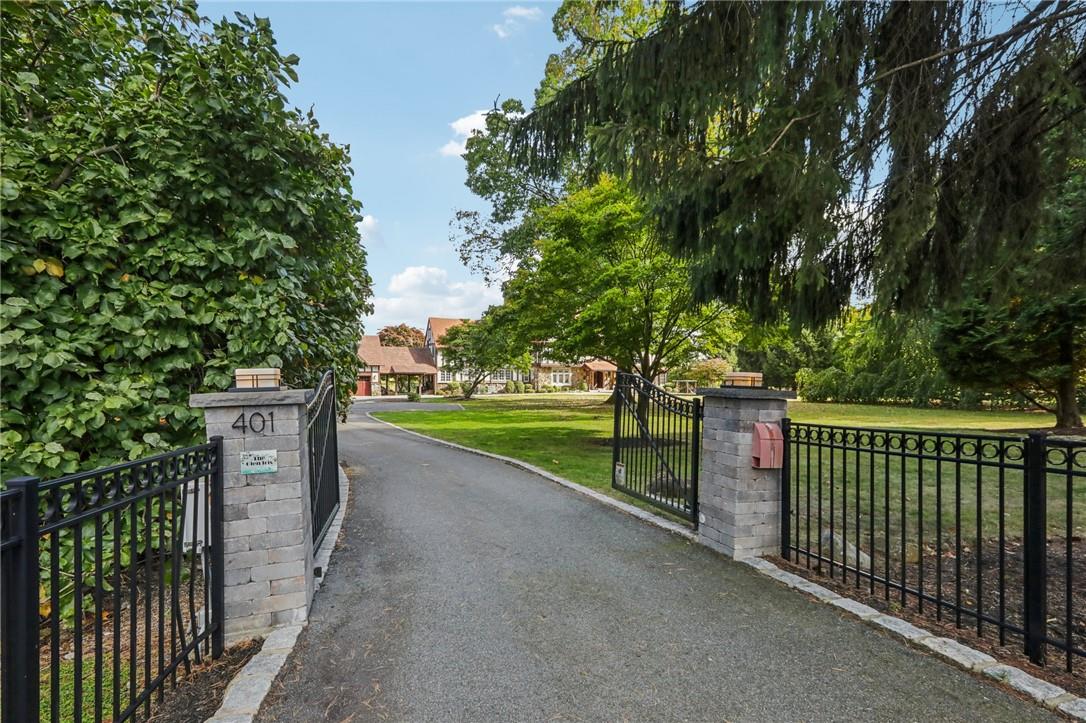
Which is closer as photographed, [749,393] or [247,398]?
[247,398]

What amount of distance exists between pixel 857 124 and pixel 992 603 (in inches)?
151

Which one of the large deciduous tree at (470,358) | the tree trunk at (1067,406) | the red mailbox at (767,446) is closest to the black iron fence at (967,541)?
the red mailbox at (767,446)

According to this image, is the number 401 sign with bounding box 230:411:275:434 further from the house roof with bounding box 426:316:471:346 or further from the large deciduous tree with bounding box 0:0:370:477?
the house roof with bounding box 426:316:471:346

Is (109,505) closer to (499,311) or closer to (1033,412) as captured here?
(499,311)

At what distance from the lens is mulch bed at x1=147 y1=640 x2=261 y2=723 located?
2557mm

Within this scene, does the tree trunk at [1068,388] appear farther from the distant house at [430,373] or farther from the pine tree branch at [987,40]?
the distant house at [430,373]

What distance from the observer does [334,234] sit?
17.1ft

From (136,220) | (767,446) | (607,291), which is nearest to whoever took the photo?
(136,220)

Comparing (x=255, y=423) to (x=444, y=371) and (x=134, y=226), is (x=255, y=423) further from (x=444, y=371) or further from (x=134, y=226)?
(x=444, y=371)

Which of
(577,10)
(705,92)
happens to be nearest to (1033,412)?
(577,10)

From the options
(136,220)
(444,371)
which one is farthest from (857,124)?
(444,371)

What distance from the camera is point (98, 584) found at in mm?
2078

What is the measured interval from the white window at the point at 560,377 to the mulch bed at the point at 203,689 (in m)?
51.7

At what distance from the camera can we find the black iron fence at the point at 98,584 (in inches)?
65.6
